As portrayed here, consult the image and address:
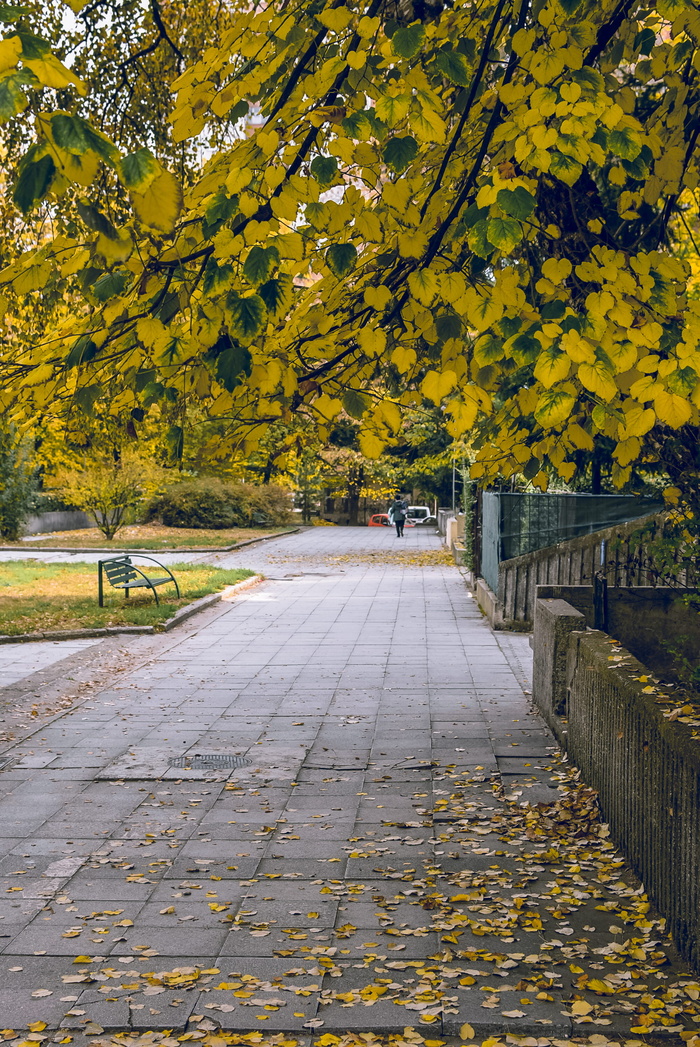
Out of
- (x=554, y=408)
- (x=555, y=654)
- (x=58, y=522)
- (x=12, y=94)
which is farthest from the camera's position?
(x=58, y=522)

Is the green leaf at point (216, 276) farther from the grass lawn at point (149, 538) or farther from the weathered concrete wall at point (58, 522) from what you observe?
the weathered concrete wall at point (58, 522)

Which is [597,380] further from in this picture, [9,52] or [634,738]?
[634,738]

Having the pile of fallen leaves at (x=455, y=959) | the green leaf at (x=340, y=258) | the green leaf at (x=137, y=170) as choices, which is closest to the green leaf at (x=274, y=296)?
the green leaf at (x=340, y=258)

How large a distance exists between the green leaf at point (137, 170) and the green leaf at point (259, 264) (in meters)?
0.79

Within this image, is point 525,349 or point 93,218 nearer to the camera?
point 93,218

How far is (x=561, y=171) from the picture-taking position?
3.57 m

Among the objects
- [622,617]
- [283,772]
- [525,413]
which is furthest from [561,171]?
[622,617]

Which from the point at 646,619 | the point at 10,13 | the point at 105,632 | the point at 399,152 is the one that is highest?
the point at 399,152

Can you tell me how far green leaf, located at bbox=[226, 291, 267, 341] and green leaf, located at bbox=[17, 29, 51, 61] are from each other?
46.1 inches

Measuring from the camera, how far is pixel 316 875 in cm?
512

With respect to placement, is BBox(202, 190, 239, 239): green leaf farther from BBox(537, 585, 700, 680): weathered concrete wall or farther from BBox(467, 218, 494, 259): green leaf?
BBox(537, 585, 700, 680): weathered concrete wall

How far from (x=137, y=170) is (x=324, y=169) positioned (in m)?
1.26

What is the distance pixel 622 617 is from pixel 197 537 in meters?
28.0

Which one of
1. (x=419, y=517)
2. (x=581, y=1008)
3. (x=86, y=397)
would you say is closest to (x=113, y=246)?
(x=86, y=397)
